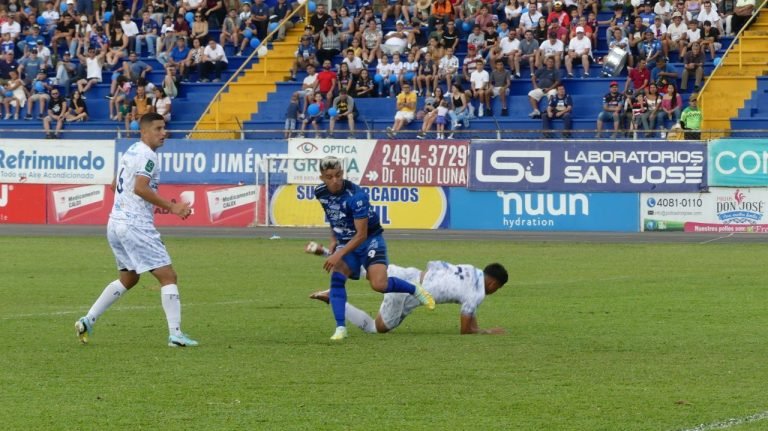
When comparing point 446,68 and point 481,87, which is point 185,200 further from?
point 481,87

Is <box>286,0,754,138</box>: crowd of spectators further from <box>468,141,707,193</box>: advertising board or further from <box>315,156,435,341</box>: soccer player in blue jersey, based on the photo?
<box>315,156,435,341</box>: soccer player in blue jersey

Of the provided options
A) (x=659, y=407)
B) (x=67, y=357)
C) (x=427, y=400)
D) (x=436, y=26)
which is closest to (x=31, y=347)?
(x=67, y=357)

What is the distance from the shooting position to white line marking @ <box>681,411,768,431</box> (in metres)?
8.48

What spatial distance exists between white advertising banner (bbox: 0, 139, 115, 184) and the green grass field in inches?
619

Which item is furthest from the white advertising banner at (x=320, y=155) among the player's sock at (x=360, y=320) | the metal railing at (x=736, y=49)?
the player's sock at (x=360, y=320)

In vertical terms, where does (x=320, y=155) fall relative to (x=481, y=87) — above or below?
below

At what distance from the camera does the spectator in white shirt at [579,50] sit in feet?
125

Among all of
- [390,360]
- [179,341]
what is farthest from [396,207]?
[390,360]

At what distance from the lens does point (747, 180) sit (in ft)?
106

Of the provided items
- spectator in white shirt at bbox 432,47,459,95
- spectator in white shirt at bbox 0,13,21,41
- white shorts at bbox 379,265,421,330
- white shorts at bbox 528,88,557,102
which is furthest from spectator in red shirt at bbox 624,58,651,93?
white shorts at bbox 379,265,421,330

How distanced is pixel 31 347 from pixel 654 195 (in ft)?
75.0

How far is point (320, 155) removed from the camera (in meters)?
35.7

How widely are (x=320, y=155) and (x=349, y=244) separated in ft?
74.3

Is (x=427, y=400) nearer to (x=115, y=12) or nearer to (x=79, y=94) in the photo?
(x=79, y=94)
